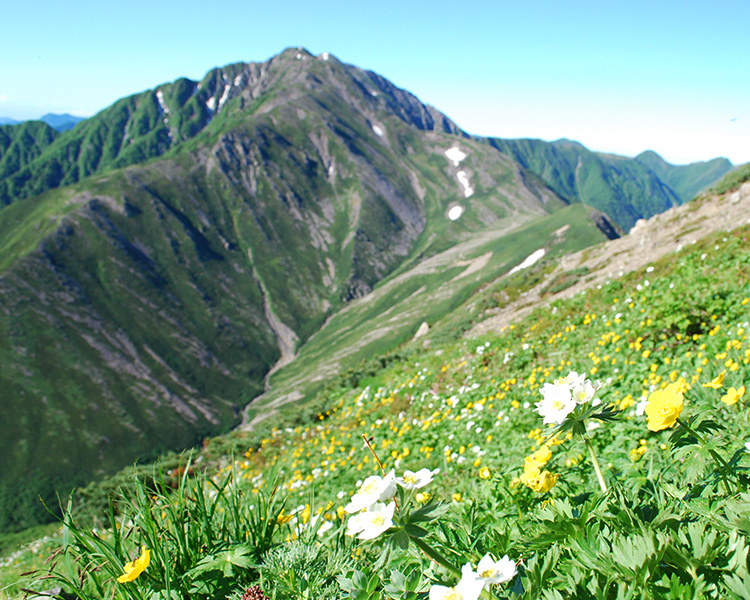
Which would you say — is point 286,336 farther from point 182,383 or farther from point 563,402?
point 563,402

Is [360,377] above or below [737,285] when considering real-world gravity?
below

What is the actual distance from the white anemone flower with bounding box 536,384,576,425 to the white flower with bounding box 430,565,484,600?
995 mm

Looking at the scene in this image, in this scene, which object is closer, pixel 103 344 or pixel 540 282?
pixel 540 282

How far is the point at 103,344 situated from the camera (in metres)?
132

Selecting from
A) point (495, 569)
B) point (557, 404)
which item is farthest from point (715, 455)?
point (495, 569)

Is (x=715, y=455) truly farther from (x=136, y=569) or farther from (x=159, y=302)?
(x=159, y=302)

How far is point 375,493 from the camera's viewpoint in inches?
81.6

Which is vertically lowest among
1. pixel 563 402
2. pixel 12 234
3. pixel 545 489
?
pixel 545 489

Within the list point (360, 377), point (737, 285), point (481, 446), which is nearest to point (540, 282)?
point (360, 377)

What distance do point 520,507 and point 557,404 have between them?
1378mm

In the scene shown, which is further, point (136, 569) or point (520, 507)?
point (520, 507)

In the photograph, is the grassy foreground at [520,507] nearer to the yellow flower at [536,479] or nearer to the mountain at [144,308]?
the yellow flower at [536,479]

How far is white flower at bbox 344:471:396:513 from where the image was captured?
6.66 ft

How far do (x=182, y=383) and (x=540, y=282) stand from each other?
126067 millimetres
